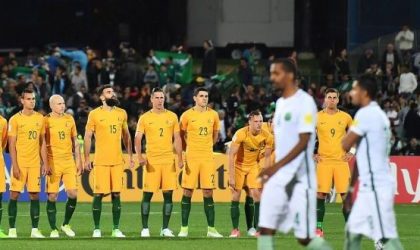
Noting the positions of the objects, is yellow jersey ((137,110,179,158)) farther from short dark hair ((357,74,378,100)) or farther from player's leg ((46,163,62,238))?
short dark hair ((357,74,378,100))

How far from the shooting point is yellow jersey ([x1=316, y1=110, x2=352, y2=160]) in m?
22.0

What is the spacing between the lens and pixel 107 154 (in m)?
21.8

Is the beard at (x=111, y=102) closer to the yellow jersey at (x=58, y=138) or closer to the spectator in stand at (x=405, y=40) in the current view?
the yellow jersey at (x=58, y=138)

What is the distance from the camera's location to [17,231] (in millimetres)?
23203

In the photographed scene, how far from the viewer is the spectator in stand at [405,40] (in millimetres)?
38844

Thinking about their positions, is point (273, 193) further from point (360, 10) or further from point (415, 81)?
point (360, 10)

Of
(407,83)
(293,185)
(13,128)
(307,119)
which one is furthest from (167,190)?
(407,83)

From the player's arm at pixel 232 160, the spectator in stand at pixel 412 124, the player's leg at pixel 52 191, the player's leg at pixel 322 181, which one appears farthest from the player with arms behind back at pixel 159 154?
the spectator in stand at pixel 412 124

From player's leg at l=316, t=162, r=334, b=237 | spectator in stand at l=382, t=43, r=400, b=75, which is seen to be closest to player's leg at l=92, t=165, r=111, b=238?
player's leg at l=316, t=162, r=334, b=237

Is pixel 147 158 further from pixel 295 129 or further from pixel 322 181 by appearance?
pixel 295 129

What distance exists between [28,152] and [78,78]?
49.8ft

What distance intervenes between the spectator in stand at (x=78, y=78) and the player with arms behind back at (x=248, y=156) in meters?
14.9

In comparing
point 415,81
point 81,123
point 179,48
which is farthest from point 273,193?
point 179,48

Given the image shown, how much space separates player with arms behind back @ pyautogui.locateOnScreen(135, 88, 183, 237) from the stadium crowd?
10.2 metres
